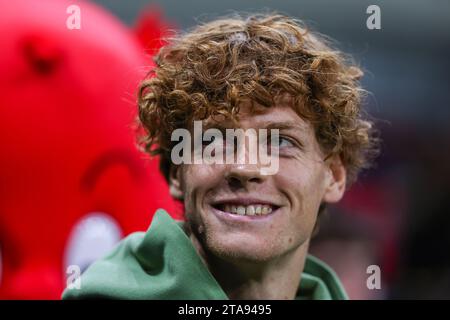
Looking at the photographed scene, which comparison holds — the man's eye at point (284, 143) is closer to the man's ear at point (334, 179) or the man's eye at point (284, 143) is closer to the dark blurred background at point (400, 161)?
the man's ear at point (334, 179)

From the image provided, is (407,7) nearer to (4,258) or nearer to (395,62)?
(395,62)

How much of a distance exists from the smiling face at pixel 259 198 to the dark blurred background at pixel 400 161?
1.17 metres

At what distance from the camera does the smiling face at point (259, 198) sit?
1.03 meters

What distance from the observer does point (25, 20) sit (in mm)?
1557

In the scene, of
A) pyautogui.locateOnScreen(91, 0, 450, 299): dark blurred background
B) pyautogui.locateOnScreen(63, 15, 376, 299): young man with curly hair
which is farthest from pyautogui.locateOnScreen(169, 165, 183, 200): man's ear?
pyautogui.locateOnScreen(91, 0, 450, 299): dark blurred background

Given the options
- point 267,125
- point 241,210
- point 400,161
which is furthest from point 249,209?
point 400,161

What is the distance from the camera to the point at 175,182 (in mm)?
1163

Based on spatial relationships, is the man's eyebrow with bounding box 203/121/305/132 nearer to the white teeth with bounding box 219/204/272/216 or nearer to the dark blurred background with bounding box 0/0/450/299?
the white teeth with bounding box 219/204/272/216

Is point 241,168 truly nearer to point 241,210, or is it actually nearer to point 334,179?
point 241,210

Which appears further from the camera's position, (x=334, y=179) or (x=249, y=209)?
(x=334, y=179)

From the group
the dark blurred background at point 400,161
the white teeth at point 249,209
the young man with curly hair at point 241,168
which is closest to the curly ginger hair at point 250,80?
the young man with curly hair at point 241,168

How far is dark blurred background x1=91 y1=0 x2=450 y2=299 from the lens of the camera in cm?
235

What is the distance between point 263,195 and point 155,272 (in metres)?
0.20

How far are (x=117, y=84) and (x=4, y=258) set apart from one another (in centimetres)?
42
